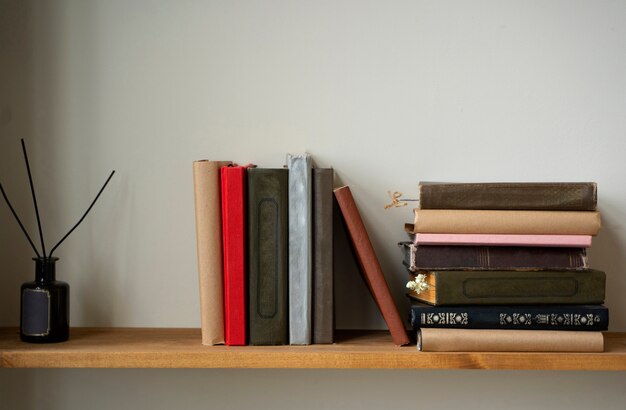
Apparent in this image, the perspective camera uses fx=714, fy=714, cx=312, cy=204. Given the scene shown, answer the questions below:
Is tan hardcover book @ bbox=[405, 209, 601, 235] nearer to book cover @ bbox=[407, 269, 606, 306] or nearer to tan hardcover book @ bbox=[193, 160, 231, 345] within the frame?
book cover @ bbox=[407, 269, 606, 306]

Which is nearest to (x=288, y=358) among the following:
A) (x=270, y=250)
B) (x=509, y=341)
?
(x=270, y=250)

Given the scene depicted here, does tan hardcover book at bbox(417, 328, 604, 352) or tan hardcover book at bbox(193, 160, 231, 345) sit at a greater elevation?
tan hardcover book at bbox(193, 160, 231, 345)

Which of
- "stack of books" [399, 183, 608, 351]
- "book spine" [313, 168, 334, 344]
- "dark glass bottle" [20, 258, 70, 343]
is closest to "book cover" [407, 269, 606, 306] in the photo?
"stack of books" [399, 183, 608, 351]

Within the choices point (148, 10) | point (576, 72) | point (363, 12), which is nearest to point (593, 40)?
point (576, 72)

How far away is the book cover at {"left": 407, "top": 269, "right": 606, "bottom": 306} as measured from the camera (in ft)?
3.39

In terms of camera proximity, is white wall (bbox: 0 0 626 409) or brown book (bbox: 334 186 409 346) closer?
brown book (bbox: 334 186 409 346)

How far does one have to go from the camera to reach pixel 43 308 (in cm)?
108

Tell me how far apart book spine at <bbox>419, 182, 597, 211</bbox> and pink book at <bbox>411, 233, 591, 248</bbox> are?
0.14 feet

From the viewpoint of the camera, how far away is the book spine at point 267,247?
3.48ft

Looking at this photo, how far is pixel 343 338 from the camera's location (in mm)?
1136

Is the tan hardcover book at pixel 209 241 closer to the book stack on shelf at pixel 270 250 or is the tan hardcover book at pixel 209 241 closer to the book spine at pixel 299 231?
the book stack on shelf at pixel 270 250

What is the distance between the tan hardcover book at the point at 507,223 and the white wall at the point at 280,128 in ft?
0.54

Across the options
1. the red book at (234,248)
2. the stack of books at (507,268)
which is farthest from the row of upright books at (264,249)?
the stack of books at (507,268)

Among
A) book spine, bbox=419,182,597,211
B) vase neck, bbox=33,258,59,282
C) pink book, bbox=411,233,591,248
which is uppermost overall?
book spine, bbox=419,182,597,211
